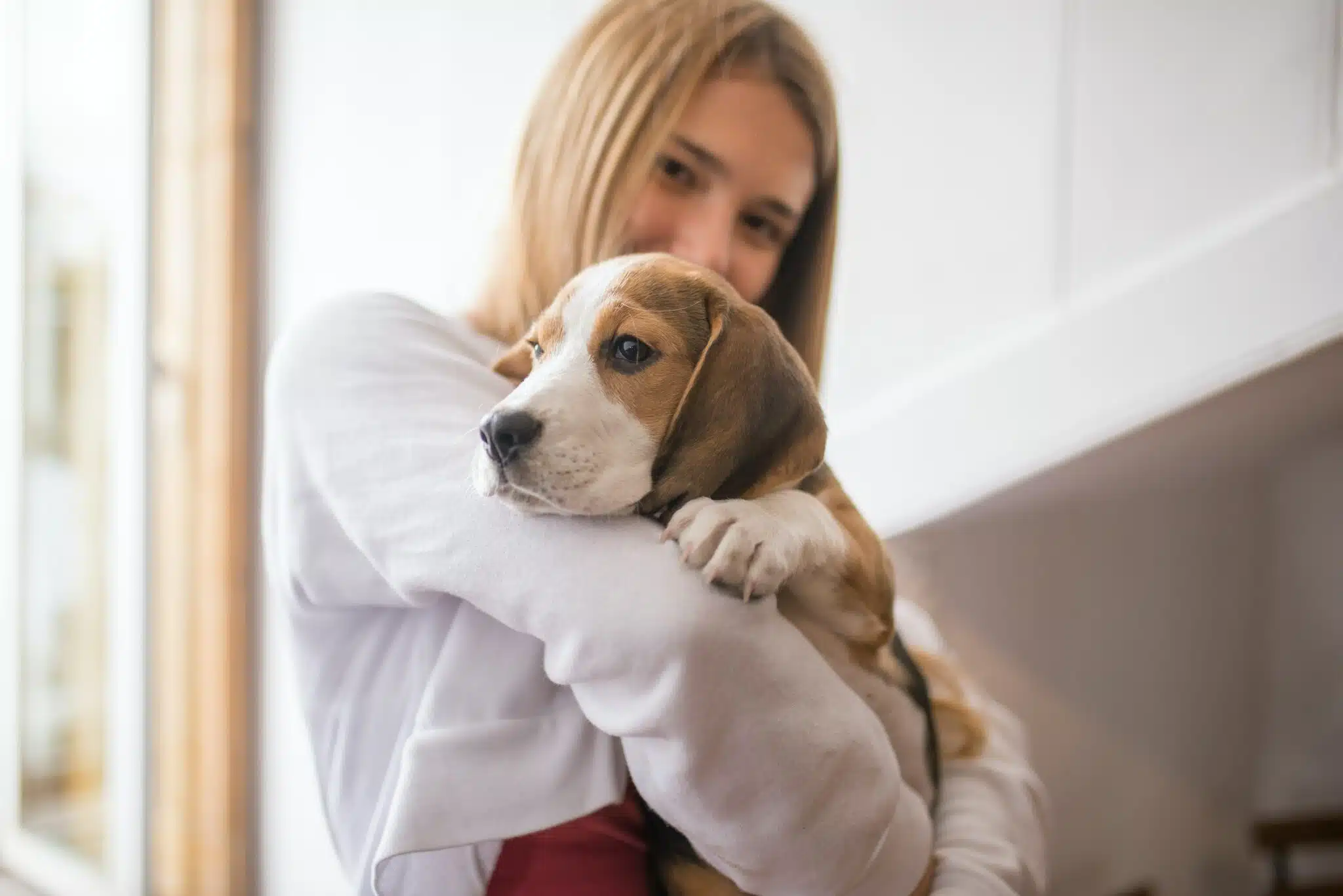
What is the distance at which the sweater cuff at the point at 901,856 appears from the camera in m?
0.64

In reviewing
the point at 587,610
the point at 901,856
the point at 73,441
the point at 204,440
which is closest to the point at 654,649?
the point at 587,610

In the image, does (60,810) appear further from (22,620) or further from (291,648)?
(291,648)

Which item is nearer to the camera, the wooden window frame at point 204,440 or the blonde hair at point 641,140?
the blonde hair at point 641,140

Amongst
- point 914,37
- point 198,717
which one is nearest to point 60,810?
point 198,717

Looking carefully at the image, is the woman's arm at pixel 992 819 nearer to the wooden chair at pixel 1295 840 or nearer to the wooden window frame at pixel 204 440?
the wooden chair at pixel 1295 840

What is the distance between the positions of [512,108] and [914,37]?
502 mm

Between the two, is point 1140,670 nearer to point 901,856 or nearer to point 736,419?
point 901,856

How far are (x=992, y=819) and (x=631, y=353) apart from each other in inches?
18.1

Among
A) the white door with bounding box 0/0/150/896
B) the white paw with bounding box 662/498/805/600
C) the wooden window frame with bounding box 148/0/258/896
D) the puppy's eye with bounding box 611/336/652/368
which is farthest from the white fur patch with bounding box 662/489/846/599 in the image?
the white door with bounding box 0/0/150/896

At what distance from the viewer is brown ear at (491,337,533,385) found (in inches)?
28.5

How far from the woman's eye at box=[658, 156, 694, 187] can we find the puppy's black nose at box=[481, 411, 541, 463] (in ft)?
1.06

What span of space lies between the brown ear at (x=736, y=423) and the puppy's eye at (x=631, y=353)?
0.12 feet

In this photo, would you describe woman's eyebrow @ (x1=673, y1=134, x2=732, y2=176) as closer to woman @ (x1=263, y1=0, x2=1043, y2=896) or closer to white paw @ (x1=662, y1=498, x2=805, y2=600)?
woman @ (x1=263, y1=0, x2=1043, y2=896)

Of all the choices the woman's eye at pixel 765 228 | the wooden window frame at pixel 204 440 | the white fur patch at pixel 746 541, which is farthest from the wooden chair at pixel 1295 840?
the wooden window frame at pixel 204 440
